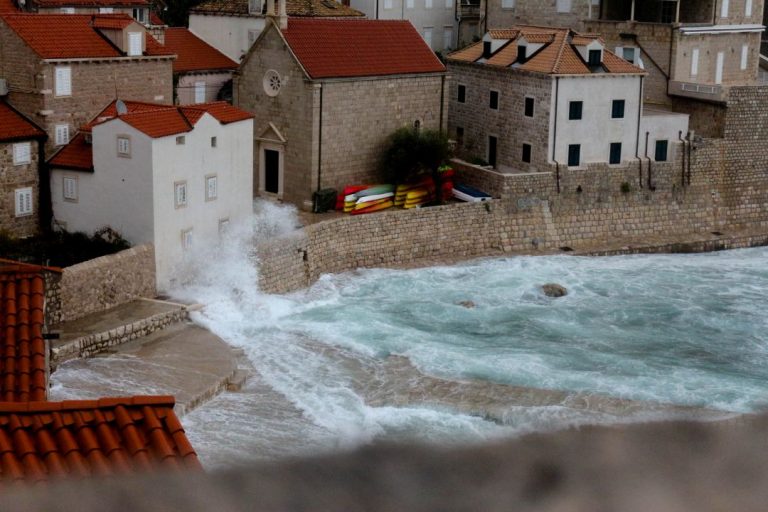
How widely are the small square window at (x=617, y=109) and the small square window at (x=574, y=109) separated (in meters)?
1.14

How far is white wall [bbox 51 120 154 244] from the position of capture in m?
24.2

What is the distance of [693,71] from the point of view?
38312 mm

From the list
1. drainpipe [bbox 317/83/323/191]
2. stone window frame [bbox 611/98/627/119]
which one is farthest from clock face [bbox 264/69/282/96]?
stone window frame [bbox 611/98/627/119]

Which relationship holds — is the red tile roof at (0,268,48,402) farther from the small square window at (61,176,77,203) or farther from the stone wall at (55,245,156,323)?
the small square window at (61,176,77,203)

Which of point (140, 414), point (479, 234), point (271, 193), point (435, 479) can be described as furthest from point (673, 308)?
point (435, 479)

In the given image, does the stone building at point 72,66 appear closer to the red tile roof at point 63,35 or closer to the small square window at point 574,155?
the red tile roof at point 63,35

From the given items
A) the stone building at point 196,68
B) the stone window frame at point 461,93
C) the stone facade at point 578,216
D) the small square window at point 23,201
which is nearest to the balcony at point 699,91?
the stone facade at point 578,216

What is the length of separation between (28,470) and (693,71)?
3624 centimetres

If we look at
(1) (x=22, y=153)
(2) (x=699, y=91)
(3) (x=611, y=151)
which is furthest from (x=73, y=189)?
(2) (x=699, y=91)

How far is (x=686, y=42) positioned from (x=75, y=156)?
2105cm

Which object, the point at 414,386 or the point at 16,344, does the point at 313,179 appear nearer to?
the point at 414,386

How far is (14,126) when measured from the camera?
26.1 metres

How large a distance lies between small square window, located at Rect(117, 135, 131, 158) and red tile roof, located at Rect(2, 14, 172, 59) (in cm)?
341

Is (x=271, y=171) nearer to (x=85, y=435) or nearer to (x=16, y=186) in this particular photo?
(x=16, y=186)
